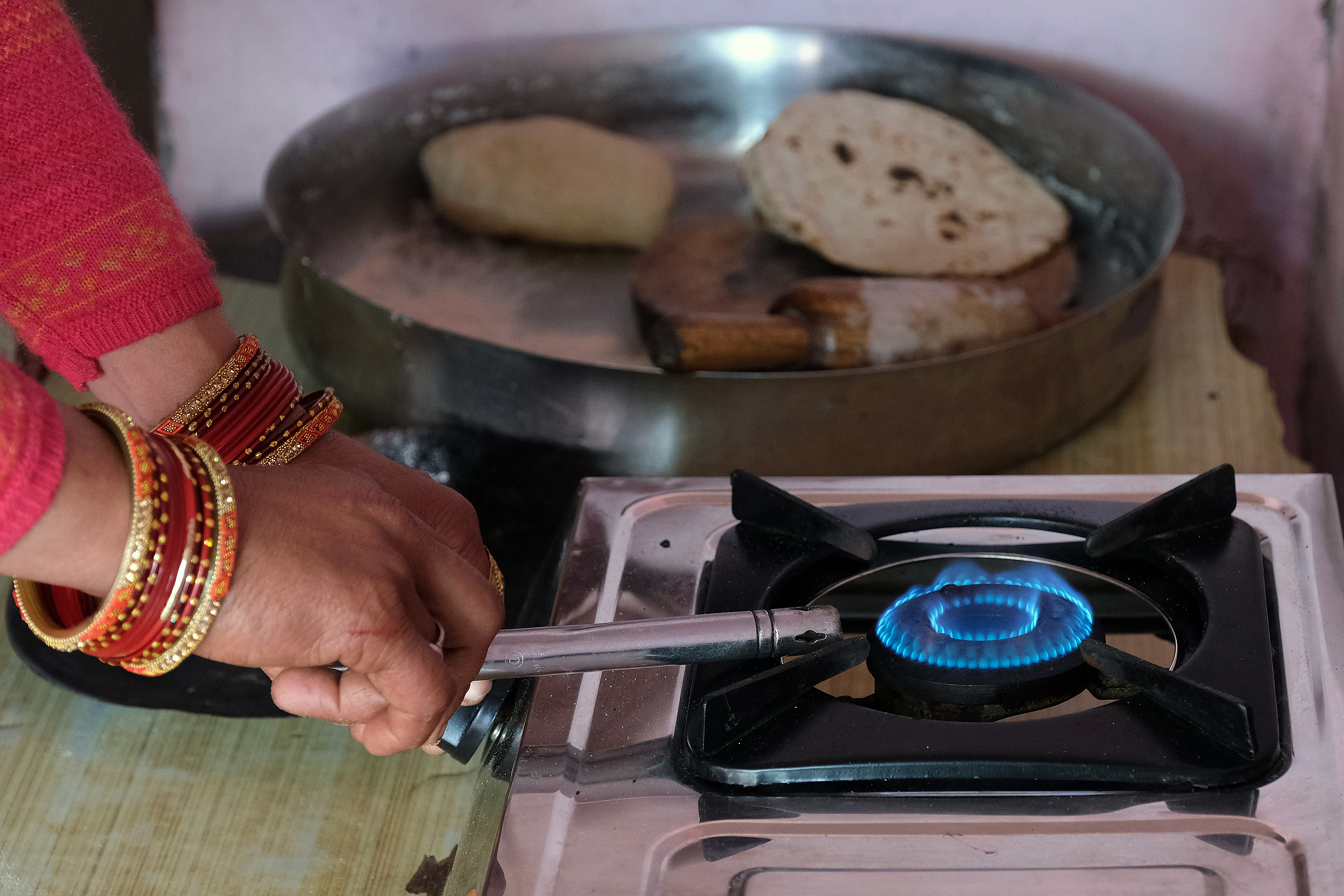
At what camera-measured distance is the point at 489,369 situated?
2.50ft

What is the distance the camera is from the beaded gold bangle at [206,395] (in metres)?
0.56

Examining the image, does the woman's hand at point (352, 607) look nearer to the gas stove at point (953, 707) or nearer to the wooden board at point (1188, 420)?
the gas stove at point (953, 707)

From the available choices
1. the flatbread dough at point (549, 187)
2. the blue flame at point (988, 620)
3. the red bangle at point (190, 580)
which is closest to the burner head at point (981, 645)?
the blue flame at point (988, 620)

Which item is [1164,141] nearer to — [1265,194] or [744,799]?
[1265,194]

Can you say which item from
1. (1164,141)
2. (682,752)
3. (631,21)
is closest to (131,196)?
(682,752)

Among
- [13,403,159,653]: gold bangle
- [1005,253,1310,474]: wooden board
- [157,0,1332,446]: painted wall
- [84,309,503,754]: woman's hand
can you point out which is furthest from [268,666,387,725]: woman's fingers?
[157,0,1332,446]: painted wall

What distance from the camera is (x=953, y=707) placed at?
1.60ft

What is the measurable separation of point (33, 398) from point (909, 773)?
327 millimetres

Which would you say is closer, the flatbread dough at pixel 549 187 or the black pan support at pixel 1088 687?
the black pan support at pixel 1088 687

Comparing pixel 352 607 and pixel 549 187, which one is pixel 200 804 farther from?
pixel 549 187

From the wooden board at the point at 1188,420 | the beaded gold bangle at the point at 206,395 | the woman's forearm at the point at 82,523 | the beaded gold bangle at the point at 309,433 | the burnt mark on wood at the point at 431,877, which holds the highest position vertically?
the woman's forearm at the point at 82,523

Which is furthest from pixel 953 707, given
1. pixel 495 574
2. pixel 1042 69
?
pixel 1042 69

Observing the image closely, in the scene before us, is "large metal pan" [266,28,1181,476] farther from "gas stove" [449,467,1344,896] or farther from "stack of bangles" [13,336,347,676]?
"stack of bangles" [13,336,347,676]

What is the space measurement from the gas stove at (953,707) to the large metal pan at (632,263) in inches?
5.4
